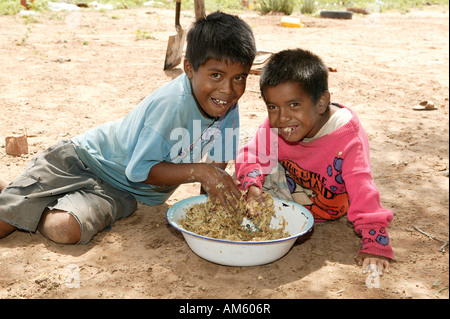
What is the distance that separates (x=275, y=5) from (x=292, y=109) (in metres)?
11.6

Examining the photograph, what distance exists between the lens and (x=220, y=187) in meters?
2.32

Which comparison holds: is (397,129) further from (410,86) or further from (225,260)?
(225,260)

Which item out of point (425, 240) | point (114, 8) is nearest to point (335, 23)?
point (114, 8)

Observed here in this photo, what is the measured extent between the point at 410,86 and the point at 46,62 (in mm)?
4721

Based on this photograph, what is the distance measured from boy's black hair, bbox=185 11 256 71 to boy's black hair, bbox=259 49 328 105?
133 millimetres

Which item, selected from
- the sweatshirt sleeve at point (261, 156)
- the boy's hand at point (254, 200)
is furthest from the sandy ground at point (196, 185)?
the sweatshirt sleeve at point (261, 156)

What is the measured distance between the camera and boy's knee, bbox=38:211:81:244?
2.42 metres

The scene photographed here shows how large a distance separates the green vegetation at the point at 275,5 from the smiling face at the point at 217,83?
8892 mm

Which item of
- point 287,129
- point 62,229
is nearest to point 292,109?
point 287,129

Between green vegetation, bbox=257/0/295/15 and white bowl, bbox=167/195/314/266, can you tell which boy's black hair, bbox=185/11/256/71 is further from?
green vegetation, bbox=257/0/295/15

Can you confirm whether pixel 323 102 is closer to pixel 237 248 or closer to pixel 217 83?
pixel 217 83

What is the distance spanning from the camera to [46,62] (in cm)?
622

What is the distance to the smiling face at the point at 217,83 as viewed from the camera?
239 cm

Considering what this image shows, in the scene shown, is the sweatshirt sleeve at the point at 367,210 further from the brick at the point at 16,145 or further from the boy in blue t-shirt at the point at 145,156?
the brick at the point at 16,145
